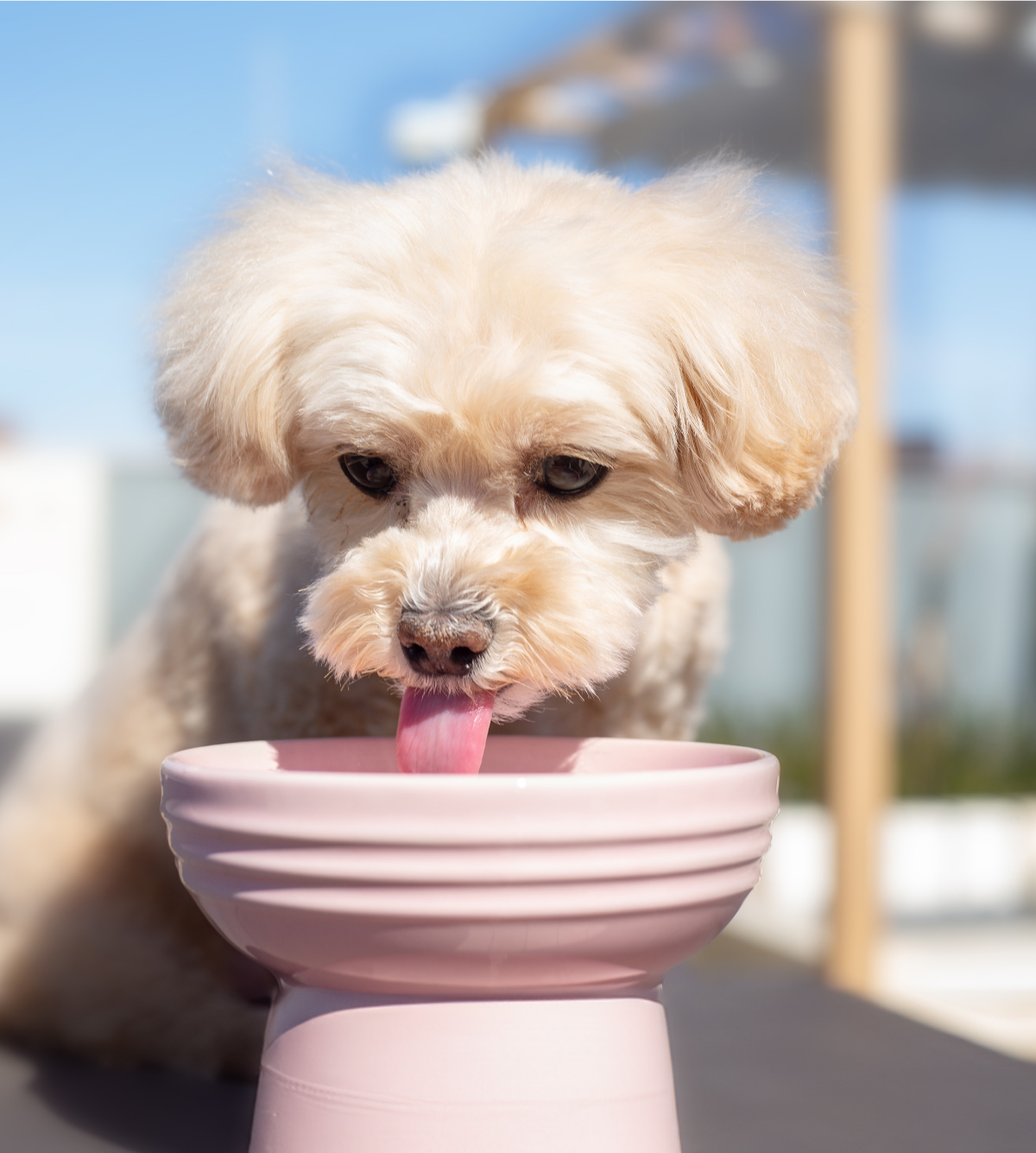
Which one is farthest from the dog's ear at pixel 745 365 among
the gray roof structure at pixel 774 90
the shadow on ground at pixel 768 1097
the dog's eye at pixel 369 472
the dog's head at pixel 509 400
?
the gray roof structure at pixel 774 90

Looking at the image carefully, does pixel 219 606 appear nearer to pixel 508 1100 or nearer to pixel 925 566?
pixel 508 1100

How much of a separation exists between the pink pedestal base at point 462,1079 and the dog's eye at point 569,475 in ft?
1.43

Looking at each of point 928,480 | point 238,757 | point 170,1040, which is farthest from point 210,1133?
point 928,480

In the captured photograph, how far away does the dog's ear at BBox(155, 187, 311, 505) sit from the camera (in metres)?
1.02

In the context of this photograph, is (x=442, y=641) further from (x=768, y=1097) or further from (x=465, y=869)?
(x=768, y=1097)

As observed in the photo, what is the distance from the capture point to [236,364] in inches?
40.0

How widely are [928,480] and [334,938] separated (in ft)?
9.53

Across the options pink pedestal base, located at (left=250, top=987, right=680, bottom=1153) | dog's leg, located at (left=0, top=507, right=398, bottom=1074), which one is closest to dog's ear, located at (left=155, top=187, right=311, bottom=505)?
dog's leg, located at (left=0, top=507, right=398, bottom=1074)

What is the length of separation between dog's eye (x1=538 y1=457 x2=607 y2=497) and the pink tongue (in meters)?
0.21

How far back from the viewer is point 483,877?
63 centimetres

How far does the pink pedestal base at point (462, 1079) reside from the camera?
26.7 inches

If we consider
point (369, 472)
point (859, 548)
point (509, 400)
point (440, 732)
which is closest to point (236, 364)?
point (369, 472)

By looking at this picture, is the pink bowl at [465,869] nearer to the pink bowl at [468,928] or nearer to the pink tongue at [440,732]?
the pink bowl at [468,928]

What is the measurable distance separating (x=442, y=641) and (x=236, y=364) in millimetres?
331
